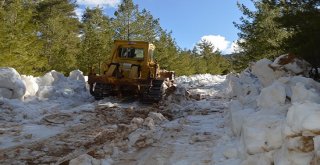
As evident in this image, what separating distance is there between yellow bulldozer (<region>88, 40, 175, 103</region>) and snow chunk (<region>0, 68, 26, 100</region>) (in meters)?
2.72

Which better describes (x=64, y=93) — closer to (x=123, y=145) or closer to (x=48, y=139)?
(x=48, y=139)

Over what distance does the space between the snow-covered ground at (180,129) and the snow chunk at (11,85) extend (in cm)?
3

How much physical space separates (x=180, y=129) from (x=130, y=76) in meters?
7.04

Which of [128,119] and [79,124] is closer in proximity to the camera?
[79,124]

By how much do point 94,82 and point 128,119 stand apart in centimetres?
405

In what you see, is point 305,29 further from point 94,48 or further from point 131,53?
point 94,48

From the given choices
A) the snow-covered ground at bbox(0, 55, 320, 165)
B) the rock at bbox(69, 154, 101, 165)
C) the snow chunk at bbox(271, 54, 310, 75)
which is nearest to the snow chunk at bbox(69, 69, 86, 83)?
the snow-covered ground at bbox(0, 55, 320, 165)

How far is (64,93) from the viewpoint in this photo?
50.4 feet

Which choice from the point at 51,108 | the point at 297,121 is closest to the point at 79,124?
the point at 51,108

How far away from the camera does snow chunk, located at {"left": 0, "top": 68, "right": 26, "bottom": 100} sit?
13.4 meters

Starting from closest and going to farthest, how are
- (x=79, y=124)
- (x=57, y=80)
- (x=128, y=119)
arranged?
(x=79, y=124), (x=128, y=119), (x=57, y=80)

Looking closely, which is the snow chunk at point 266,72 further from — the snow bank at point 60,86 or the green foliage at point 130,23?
the green foliage at point 130,23

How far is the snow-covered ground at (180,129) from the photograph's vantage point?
522 centimetres

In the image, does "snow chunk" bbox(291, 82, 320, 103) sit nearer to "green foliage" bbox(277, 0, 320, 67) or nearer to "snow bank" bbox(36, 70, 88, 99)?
"green foliage" bbox(277, 0, 320, 67)
